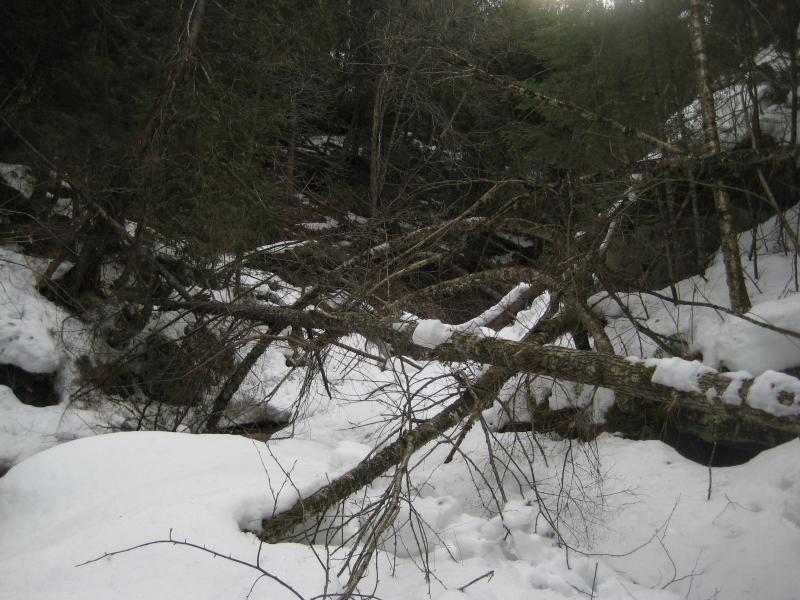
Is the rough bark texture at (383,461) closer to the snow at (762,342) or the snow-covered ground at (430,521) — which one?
the snow-covered ground at (430,521)

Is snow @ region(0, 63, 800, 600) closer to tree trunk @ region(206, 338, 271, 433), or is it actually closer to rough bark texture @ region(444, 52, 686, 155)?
tree trunk @ region(206, 338, 271, 433)

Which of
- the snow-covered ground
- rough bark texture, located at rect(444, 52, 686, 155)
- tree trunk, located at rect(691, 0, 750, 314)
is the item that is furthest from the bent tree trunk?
rough bark texture, located at rect(444, 52, 686, 155)

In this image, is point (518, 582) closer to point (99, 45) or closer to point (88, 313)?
point (88, 313)

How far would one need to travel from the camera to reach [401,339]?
4.02 meters

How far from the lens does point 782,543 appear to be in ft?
10.7

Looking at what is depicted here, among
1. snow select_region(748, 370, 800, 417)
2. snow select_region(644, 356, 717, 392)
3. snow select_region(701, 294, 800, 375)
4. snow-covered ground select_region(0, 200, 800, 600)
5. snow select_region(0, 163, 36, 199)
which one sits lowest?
snow-covered ground select_region(0, 200, 800, 600)

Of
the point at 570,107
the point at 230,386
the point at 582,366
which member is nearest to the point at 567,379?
the point at 582,366

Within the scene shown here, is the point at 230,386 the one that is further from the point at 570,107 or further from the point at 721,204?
the point at 721,204

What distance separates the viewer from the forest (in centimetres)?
309

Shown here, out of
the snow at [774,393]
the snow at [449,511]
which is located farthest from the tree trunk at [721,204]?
the snow at [774,393]

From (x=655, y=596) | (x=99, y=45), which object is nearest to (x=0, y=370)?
(x=99, y=45)

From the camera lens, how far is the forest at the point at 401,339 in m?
3.09

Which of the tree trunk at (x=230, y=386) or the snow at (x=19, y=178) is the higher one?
the snow at (x=19, y=178)

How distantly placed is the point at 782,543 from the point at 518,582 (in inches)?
64.7
